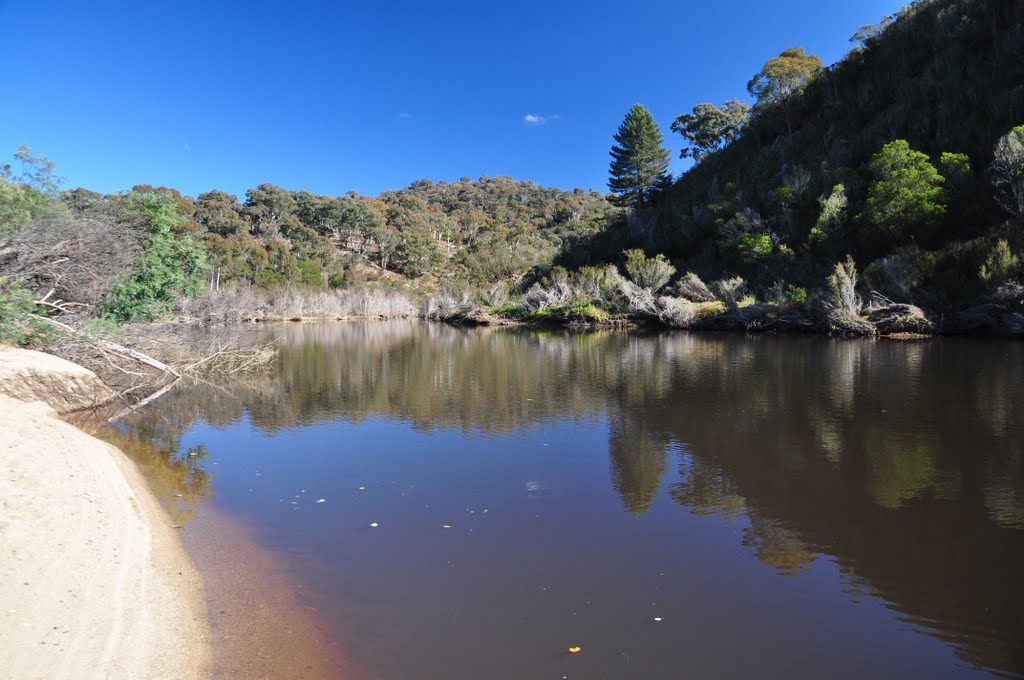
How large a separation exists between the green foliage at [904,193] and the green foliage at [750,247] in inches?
247

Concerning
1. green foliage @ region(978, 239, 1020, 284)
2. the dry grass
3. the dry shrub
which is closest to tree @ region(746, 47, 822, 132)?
the dry shrub

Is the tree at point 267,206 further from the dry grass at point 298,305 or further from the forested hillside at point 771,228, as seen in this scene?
the dry grass at point 298,305

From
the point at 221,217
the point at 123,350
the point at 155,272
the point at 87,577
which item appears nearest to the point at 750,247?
the point at 155,272

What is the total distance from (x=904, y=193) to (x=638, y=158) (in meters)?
38.7

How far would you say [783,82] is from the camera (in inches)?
2048

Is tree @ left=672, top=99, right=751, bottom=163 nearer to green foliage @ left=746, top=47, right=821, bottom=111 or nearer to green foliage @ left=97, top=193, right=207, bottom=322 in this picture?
green foliage @ left=746, top=47, right=821, bottom=111

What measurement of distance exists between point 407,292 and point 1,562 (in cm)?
6143

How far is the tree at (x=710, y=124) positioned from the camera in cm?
6178

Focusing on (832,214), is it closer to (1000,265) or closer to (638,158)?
(1000,265)

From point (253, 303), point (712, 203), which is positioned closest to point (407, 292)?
point (253, 303)

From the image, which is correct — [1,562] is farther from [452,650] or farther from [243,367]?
[243,367]

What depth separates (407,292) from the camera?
2564 inches

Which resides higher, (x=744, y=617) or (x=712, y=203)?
(x=712, y=203)

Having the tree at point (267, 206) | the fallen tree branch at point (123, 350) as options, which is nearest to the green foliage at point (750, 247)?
the fallen tree branch at point (123, 350)
